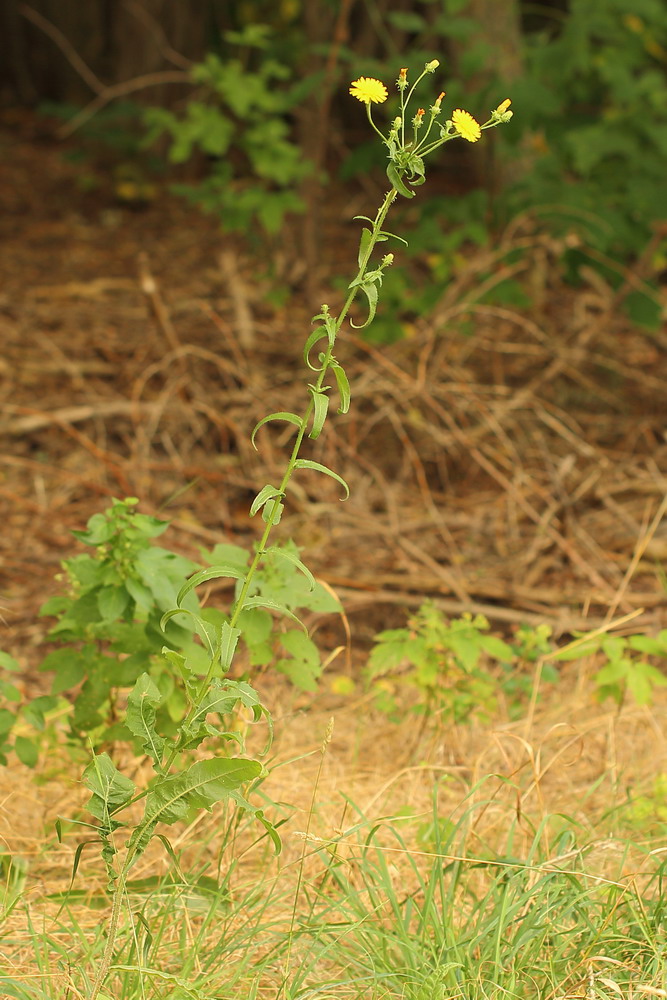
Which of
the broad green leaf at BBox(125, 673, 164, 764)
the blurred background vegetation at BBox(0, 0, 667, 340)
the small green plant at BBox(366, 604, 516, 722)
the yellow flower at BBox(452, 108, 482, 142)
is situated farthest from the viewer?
the blurred background vegetation at BBox(0, 0, 667, 340)

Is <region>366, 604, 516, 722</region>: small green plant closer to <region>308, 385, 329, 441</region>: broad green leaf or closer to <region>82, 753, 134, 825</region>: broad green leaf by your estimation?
<region>82, 753, 134, 825</region>: broad green leaf

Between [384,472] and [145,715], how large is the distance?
9.40 ft

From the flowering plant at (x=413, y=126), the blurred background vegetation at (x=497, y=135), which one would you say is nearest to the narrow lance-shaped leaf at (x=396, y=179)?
the flowering plant at (x=413, y=126)

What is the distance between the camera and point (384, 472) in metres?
4.52

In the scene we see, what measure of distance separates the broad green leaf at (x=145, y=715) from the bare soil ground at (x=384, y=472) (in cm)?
64

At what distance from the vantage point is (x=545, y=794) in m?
2.70

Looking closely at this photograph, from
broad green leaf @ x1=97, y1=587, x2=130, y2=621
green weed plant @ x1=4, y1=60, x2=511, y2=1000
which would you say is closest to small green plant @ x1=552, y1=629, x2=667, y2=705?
green weed plant @ x1=4, y1=60, x2=511, y2=1000

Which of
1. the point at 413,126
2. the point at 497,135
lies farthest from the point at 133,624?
the point at 497,135

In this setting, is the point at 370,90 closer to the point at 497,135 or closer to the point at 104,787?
the point at 104,787

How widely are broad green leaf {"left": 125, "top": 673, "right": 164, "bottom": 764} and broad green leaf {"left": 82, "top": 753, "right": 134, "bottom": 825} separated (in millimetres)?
61

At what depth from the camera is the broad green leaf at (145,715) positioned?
173 centimetres

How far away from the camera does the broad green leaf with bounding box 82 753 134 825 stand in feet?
5.56

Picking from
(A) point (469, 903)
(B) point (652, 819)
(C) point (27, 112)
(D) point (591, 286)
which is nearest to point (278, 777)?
(A) point (469, 903)

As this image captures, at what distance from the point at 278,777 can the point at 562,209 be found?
2.72m
